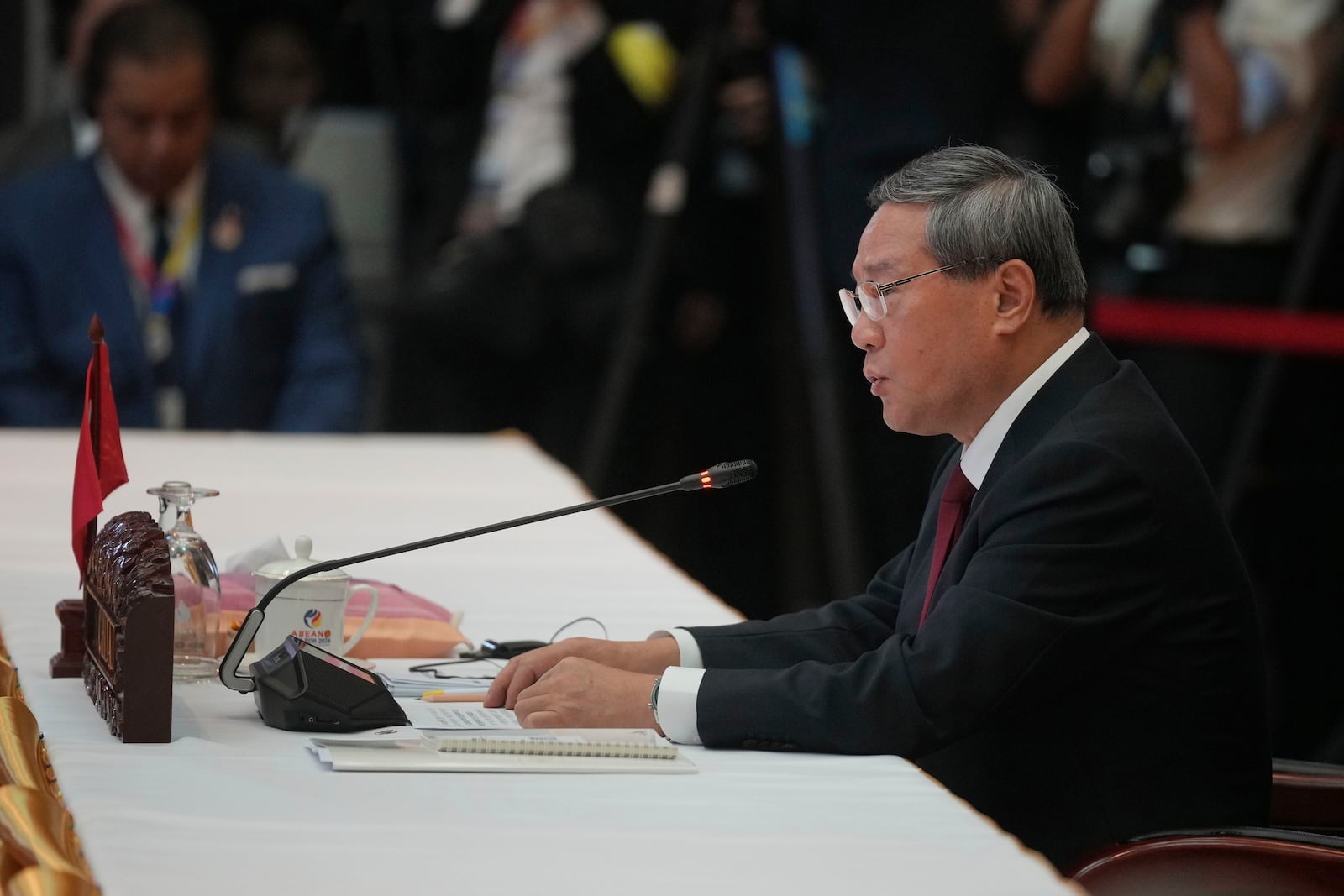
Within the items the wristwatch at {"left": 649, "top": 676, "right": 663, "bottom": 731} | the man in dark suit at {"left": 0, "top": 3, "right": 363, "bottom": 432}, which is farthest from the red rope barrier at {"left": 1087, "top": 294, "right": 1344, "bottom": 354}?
the wristwatch at {"left": 649, "top": 676, "right": 663, "bottom": 731}

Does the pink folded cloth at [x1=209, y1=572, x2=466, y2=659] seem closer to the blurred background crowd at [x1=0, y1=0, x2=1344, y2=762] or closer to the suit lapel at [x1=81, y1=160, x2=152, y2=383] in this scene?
the blurred background crowd at [x1=0, y1=0, x2=1344, y2=762]

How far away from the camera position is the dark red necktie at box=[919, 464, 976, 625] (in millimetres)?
1864

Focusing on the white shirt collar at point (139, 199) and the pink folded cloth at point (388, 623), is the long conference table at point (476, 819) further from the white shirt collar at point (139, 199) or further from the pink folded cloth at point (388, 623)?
the white shirt collar at point (139, 199)

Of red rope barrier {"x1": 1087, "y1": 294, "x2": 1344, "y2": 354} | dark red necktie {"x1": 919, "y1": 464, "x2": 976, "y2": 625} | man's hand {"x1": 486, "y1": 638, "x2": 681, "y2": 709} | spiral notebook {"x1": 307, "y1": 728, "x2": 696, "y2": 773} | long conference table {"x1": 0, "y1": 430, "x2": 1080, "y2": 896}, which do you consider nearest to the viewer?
long conference table {"x1": 0, "y1": 430, "x2": 1080, "y2": 896}

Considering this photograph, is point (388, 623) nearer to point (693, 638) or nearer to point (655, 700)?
point (693, 638)

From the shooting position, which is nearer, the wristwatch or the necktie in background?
the wristwatch

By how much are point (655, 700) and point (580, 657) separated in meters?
0.13

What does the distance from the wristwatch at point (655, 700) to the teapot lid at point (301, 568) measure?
1.17 ft

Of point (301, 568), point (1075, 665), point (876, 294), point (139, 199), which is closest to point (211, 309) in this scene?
point (139, 199)

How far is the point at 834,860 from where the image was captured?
1301 millimetres

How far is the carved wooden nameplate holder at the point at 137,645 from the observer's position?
1.49 m

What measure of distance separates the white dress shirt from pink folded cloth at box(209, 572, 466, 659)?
263mm

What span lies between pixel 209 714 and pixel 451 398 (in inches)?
126

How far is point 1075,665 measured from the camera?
1686mm
